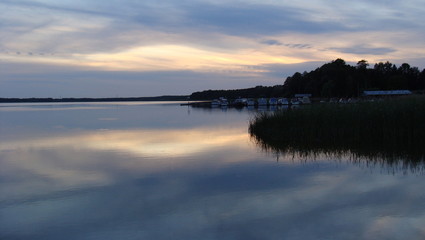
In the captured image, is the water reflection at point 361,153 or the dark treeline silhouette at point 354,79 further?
the dark treeline silhouette at point 354,79

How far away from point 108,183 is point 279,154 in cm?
704

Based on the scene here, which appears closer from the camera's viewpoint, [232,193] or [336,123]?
[232,193]

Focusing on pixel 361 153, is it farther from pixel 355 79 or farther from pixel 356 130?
pixel 355 79

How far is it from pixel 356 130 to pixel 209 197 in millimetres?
11048

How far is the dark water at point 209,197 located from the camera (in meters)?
7.26

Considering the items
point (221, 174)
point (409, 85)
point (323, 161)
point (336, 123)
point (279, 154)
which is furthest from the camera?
point (409, 85)

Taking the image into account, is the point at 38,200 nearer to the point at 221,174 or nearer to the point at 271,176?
the point at 221,174

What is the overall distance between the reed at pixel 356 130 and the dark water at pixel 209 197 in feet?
6.26

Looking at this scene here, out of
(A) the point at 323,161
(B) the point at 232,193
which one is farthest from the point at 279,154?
(B) the point at 232,193

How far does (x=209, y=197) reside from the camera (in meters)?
9.63

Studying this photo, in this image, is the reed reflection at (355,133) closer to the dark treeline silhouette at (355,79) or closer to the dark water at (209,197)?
the dark water at (209,197)

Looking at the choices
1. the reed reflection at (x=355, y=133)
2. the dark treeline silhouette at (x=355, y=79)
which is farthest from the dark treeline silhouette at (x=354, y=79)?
the reed reflection at (x=355, y=133)

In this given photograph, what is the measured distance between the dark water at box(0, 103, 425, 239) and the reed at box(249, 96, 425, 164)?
1909mm

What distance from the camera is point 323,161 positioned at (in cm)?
1406
